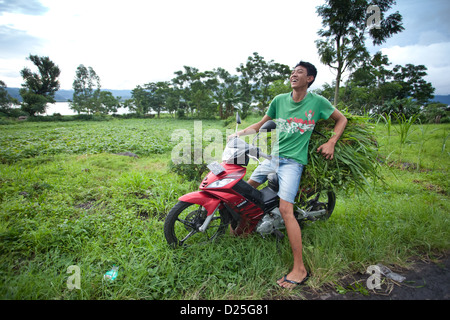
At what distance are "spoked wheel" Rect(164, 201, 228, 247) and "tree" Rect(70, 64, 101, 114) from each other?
147 feet

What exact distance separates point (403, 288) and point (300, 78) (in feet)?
7.96

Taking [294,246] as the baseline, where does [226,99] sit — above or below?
above

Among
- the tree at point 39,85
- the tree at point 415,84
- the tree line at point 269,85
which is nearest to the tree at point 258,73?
the tree line at point 269,85

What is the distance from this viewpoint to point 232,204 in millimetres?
2439

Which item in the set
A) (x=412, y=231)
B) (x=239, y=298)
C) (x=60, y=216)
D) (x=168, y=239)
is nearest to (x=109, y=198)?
(x=60, y=216)

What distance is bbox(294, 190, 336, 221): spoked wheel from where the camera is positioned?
2.78 meters

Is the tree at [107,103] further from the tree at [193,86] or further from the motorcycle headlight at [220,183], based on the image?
the motorcycle headlight at [220,183]

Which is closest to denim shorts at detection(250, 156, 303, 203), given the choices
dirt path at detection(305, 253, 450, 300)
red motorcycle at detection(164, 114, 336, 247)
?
red motorcycle at detection(164, 114, 336, 247)

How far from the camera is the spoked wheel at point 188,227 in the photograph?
2.42 meters

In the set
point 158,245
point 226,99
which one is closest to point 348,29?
point 226,99

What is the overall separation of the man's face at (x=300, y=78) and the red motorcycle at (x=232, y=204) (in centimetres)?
59

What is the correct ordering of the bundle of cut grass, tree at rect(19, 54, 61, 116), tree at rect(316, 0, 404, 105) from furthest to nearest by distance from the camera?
tree at rect(19, 54, 61, 116) → tree at rect(316, 0, 404, 105) → the bundle of cut grass

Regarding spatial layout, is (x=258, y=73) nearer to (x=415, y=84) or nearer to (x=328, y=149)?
(x=415, y=84)

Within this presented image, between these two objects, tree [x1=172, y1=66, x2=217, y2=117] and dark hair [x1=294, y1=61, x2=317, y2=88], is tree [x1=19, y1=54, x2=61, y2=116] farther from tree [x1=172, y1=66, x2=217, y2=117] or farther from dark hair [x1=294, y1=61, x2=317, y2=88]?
dark hair [x1=294, y1=61, x2=317, y2=88]
